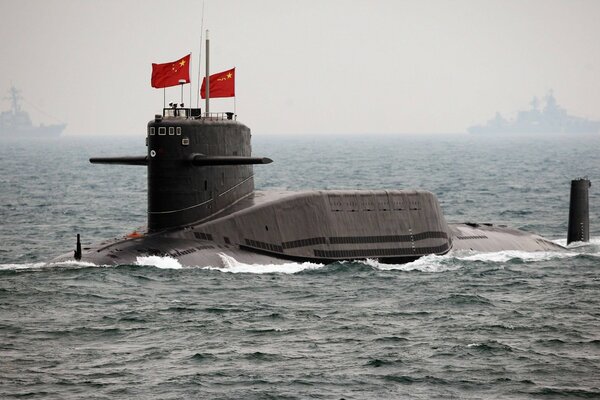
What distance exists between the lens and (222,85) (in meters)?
37.1

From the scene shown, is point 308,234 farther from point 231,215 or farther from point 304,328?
point 304,328

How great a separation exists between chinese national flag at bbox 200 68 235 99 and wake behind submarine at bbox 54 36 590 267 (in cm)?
53

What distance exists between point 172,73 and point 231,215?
16.5 feet

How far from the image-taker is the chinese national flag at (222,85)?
3691 cm

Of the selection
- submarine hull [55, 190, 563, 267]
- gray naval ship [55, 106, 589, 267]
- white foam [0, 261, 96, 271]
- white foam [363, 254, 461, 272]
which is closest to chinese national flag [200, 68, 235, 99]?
gray naval ship [55, 106, 589, 267]

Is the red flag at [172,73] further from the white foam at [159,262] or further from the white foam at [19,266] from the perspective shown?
the white foam at [19,266]

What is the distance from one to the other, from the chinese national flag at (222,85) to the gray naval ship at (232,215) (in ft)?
3.02

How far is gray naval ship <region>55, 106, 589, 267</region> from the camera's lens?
Answer: 34.7 meters

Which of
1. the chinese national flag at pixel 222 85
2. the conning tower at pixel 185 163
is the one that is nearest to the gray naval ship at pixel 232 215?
the conning tower at pixel 185 163

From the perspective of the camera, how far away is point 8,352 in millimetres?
24719

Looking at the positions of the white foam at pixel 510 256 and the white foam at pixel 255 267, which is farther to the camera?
the white foam at pixel 510 256

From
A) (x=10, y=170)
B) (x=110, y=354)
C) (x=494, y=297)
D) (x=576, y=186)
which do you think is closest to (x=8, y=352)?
(x=110, y=354)

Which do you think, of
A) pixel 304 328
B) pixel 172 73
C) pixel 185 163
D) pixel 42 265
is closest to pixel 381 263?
pixel 185 163

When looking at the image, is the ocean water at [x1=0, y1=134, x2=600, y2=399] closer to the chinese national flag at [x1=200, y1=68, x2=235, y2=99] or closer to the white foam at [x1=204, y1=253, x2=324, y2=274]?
the white foam at [x1=204, y1=253, x2=324, y2=274]
